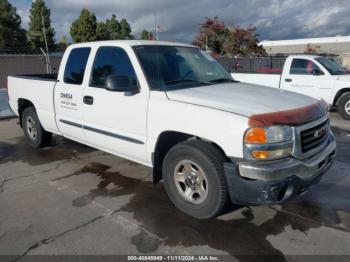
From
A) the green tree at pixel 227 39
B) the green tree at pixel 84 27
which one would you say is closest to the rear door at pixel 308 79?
the green tree at pixel 227 39

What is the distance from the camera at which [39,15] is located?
38688 mm

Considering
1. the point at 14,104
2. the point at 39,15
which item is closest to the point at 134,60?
the point at 14,104

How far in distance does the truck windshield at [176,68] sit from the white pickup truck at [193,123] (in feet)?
0.05

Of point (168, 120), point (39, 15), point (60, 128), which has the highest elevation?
point (39, 15)

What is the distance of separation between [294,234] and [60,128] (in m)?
3.82

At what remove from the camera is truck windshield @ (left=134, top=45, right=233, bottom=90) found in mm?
3742

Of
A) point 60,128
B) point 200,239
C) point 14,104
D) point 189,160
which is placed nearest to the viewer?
point 200,239

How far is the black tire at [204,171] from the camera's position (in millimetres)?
3041

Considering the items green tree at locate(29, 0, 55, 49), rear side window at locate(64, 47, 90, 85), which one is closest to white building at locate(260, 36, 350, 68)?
green tree at locate(29, 0, 55, 49)

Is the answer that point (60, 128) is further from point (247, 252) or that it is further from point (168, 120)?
point (247, 252)

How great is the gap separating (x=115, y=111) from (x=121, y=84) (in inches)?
20.2

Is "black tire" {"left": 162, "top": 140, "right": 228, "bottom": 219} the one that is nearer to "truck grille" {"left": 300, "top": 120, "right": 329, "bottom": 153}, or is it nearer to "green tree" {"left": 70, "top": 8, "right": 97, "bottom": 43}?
"truck grille" {"left": 300, "top": 120, "right": 329, "bottom": 153}

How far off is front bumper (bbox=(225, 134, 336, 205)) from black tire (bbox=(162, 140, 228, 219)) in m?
0.10

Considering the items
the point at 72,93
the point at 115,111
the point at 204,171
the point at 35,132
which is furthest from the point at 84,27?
the point at 204,171
